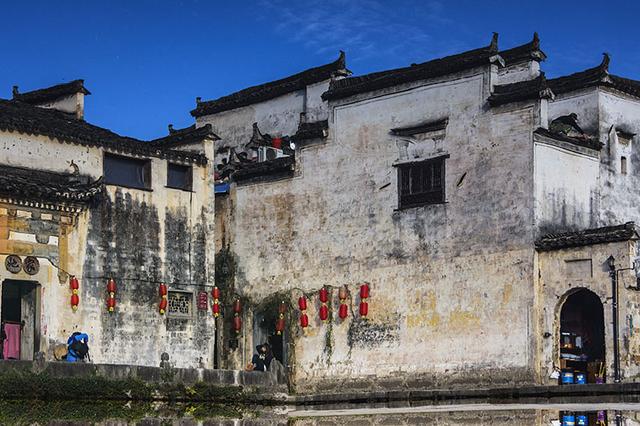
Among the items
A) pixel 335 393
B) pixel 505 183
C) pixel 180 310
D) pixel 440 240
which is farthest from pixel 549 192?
pixel 180 310

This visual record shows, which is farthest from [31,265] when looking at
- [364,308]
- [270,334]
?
[364,308]

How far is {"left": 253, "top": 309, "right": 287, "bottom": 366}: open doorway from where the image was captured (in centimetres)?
2977

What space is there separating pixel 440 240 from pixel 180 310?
6.06m

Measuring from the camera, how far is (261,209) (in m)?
30.5

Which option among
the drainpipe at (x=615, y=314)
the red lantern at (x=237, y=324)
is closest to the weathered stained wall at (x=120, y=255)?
the red lantern at (x=237, y=324)

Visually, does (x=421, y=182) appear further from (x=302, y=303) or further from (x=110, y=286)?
(x=110, y=286)

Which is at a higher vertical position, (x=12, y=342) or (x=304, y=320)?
(x=304, y=320)

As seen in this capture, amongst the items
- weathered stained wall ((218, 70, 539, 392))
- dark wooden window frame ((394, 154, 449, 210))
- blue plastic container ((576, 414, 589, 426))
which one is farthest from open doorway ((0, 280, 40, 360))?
blue plastic container ((576, 414, 589, 426))

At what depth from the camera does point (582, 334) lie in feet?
85.8

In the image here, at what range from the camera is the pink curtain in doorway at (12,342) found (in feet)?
82.7

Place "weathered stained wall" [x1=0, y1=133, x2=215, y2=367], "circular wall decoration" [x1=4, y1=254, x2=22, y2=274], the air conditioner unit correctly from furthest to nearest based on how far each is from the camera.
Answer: the air conditioner unit → "weathered stained wall" [x1=0, y1=133, x2=215, y2=367] → "circular wall decoration" [x1=4, y1=254, x2=22, y2=274]

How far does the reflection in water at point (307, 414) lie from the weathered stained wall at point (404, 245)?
776mm

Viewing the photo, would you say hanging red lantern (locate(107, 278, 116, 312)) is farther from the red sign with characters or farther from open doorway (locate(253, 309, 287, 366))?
open doorway (locate(253, 309, 287, 366))

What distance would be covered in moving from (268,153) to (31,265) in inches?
352
